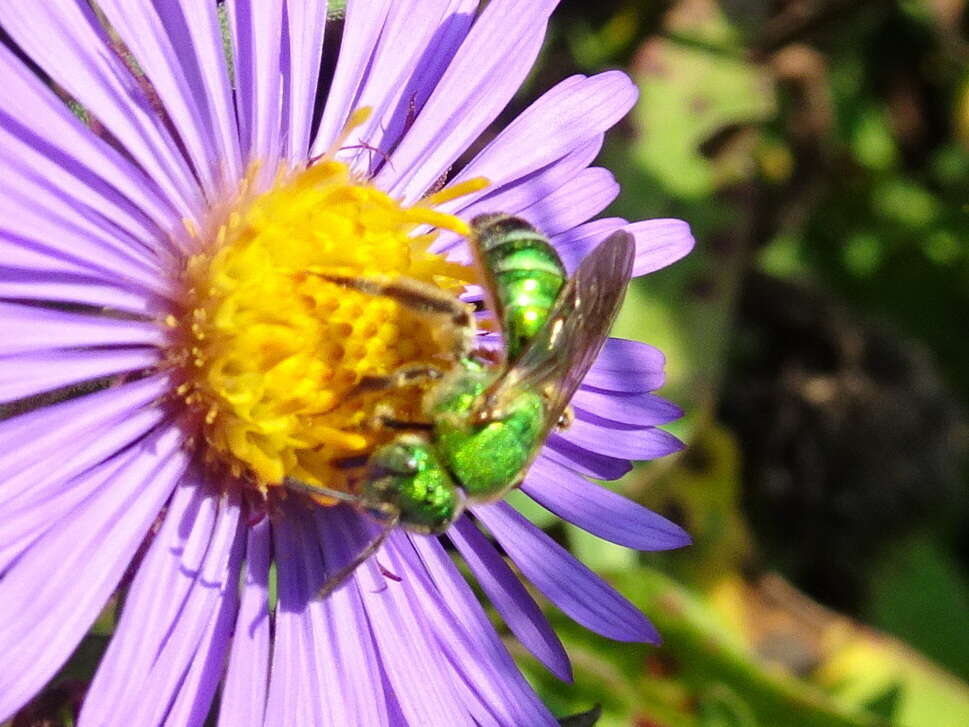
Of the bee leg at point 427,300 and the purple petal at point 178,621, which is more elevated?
the bee leg at point 427,300

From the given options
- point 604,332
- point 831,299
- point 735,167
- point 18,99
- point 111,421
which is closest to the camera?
point 18,99

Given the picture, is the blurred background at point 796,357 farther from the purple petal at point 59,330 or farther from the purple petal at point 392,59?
the purple petal at point 59,330

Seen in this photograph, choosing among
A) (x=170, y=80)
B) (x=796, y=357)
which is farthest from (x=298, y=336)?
(x=796, y=357)

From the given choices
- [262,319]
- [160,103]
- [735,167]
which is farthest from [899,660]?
[160,103]

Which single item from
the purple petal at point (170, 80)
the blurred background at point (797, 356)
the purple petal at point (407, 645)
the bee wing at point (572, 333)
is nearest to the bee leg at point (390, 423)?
the bee wing at point (572, 333)

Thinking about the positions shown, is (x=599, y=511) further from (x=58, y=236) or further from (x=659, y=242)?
(x=58, y=236)

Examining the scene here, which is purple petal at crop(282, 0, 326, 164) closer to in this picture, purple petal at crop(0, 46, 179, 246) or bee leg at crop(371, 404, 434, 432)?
purple petal at crop(0, 46, 179, 246)

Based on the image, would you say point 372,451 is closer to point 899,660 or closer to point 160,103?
point 160,103
